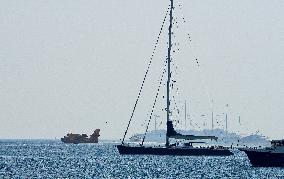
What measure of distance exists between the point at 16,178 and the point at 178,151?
5873 cm

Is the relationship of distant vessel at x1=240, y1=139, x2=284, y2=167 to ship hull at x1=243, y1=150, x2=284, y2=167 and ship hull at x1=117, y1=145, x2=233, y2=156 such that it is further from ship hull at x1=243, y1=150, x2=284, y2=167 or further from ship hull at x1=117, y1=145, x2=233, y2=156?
ship hull at x1=117, y1=145, x2=233, y2=156

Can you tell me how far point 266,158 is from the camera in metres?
132

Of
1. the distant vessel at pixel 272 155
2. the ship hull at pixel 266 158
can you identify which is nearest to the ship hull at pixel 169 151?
the ship hull at pixel 266 158

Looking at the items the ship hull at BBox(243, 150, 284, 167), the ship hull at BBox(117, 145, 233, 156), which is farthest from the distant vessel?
the ship hull at BBox(117, 145, 233, 156)

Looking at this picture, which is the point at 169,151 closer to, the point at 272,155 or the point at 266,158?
the point at 266,158

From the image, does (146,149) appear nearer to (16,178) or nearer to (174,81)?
(174,81)

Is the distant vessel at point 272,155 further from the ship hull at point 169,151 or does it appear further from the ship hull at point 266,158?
the ship hull at point 169,151

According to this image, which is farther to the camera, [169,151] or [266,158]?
[169,151]

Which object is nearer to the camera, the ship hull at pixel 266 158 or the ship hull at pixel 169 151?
the ship hull at pixel 266 158

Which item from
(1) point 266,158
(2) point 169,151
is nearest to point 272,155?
(1) point 266,158

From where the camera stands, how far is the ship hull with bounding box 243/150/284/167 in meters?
130

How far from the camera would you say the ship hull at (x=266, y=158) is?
130375 millimetres

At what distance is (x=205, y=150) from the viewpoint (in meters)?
172

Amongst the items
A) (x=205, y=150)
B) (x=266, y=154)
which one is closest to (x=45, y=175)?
(x=266, y=154)
